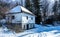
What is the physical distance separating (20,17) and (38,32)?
575 millimetres

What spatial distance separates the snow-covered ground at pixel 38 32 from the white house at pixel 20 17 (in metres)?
0.15

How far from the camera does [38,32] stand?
3.13 metres

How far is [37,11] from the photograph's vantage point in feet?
12.6

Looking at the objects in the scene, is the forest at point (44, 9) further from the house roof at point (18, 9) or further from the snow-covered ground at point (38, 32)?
the snow-covered ground at point (38, 32)

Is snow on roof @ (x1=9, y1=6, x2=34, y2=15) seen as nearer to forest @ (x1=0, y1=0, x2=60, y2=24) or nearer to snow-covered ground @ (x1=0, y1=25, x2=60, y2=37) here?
forest @ (x1=0, y1=0, x2=60, y2=24)

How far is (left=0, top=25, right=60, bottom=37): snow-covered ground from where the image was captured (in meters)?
2.92

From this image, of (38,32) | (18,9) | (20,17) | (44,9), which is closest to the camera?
(38,32)

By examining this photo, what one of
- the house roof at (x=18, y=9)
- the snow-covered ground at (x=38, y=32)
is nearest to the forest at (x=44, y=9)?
the house roof at (x=18, y=9)

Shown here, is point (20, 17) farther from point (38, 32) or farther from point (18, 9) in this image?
point (38, 32)

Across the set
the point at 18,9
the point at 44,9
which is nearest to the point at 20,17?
the point at 18,9

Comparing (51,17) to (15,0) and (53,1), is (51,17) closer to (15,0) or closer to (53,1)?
(53,1)

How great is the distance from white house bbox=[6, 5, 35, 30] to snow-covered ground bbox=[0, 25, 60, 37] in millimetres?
154

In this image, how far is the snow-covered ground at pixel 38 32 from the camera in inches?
115

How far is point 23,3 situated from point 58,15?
41.3 inches
